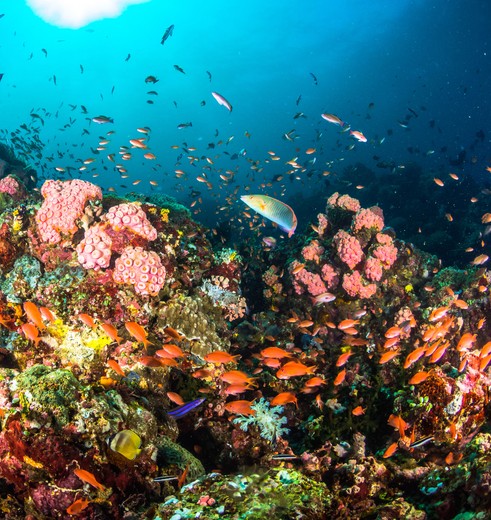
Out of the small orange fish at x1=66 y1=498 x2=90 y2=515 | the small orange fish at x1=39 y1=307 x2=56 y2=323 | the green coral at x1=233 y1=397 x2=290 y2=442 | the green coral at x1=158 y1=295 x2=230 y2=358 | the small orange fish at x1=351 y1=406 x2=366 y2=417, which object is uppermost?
the small orange fish at x1=39 y1=307 x2=56 y2=323

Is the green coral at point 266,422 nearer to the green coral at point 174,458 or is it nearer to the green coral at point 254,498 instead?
the green coral at point 174,458

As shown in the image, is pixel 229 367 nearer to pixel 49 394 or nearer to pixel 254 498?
pixel 254 498

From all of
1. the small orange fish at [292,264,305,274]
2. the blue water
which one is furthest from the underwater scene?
the blue water

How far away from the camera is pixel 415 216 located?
2181cm

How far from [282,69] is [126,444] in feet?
274

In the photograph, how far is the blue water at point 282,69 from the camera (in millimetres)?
46231

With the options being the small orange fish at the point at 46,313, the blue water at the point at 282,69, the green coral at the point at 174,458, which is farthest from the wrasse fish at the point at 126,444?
the blue water at the point at 282,69

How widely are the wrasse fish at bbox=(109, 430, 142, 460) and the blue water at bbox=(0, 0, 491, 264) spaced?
12708mm

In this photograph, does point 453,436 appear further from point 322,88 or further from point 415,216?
point 322,88

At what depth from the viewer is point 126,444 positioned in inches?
123

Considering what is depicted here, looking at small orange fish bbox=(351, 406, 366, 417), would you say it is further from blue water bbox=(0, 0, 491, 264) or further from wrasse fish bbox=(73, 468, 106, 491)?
blue water bbox=(0, 0, 491, 264)

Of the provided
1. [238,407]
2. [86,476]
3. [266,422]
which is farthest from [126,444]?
[266,422]

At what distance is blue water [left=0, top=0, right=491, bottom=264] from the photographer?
Answer: 1820 inches

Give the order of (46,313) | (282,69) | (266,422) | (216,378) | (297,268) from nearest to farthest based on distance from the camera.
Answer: (46,313) → (266,422) → (216,378) → (297,268) → (282,69)
